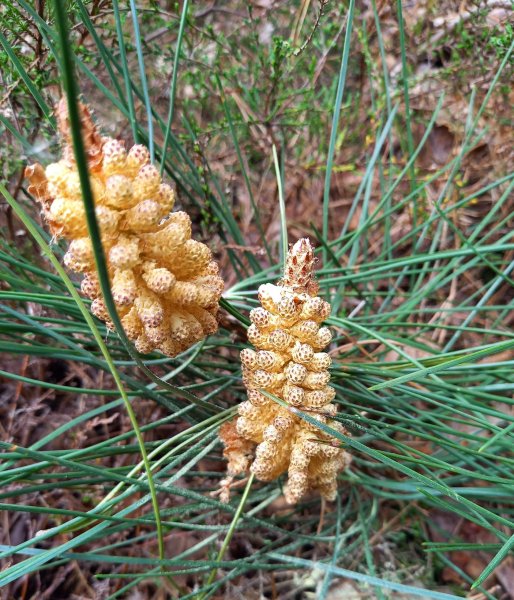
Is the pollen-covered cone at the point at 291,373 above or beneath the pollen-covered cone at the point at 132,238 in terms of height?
beneath

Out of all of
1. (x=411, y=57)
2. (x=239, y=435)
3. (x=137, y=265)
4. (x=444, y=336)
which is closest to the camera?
(x=137, y=265)

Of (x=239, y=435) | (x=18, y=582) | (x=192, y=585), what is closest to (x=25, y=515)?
(x=18, y=582)

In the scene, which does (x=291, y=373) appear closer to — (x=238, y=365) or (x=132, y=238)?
(x=132, y=238)

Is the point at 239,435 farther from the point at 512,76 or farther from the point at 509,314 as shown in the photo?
the point at 512,76

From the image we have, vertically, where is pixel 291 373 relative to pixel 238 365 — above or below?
above

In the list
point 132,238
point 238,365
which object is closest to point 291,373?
point 132,238
